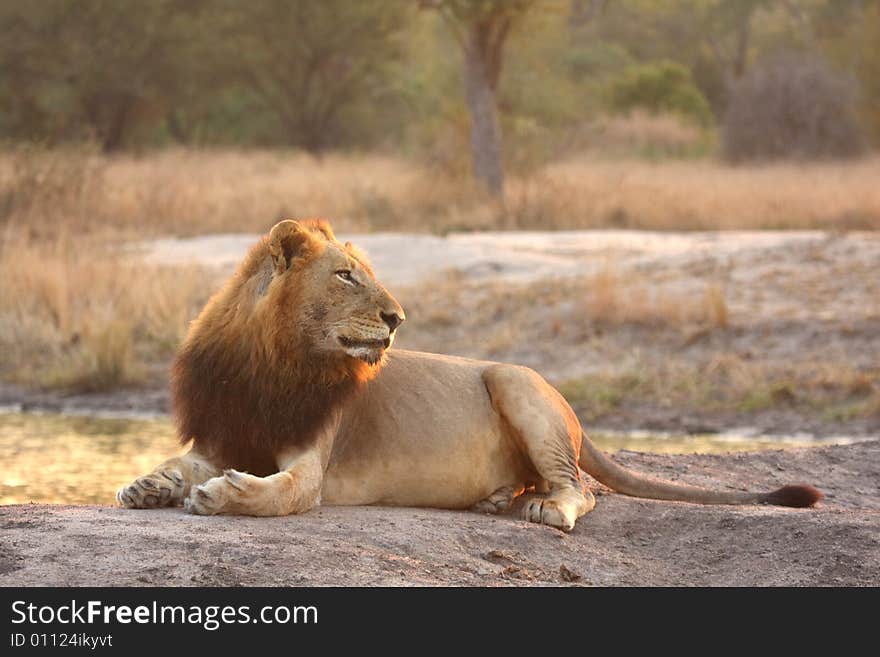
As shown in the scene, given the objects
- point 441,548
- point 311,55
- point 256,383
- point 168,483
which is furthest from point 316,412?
point 311,55

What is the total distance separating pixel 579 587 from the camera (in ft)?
16.2

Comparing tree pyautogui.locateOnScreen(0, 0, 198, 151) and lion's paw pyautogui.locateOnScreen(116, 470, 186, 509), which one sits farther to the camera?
tree pyautogui.locateOnScreen(0, 0, 198, 151)

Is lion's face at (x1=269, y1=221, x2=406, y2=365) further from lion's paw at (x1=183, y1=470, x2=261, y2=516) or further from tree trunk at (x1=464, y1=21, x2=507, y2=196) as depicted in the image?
tree trunk at (x1=464, y1=21, x2=507, y2=196)

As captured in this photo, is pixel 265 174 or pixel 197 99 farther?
pixel 197 99

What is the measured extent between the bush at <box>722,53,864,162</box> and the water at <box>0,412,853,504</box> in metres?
18.4

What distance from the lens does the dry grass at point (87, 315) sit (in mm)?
12289

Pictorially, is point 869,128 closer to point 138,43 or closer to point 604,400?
point 138,43

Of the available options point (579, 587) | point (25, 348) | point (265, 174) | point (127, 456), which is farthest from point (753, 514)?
point (265, 174)

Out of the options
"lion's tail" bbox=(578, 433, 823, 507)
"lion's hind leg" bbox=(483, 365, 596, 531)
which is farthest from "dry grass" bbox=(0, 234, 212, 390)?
"lion's hind leg" bbox=(483, 365, 596, 531)

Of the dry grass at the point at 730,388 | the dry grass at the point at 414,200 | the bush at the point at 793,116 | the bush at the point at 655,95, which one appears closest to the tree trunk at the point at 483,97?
the dry grass at the point at 414,200

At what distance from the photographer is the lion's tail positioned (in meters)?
6.47

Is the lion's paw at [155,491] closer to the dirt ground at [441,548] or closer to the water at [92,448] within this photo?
the dirt ground at [441,548]
